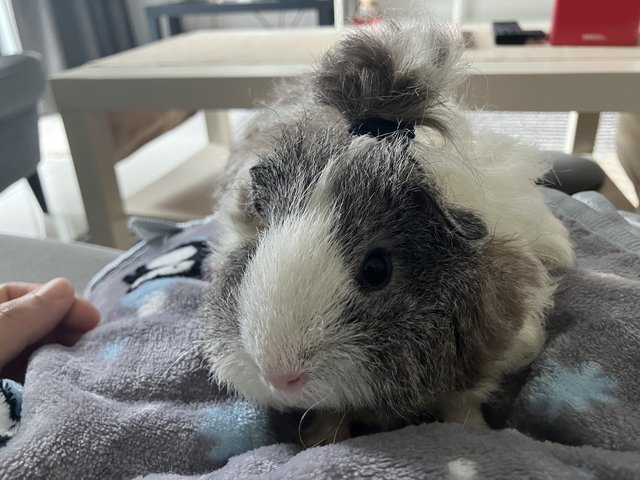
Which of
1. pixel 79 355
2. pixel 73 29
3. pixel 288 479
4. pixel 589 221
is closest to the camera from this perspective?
pixel 288 479

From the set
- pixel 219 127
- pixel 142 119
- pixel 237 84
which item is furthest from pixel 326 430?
pixel 219 127

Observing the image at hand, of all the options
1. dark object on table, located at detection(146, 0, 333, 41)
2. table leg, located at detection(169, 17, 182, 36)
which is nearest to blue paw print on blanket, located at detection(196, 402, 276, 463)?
dark object on table, located at detection(146, 0, 333, 41)

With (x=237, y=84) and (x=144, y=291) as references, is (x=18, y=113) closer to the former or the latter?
(x=237, y=84)

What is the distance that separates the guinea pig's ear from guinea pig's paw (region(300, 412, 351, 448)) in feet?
0.83

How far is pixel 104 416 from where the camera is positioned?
1.80 feet

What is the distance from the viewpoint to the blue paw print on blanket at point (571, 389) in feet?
1.64

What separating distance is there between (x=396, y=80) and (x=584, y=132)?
50.0 inches

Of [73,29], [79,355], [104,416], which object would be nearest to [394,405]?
[104,416]

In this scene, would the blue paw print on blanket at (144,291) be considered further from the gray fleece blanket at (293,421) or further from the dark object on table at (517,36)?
the dark object on table at (517,36)

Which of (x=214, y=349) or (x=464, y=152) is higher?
(x=464, y=152)

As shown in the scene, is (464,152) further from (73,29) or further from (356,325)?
(73,29)

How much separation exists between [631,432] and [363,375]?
0.70 ft

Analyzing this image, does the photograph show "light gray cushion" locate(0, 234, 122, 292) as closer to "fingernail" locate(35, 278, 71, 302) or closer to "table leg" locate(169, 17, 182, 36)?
"fingernail" locate(35, 278, 71, 302)

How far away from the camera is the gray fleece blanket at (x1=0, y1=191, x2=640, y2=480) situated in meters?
0.42
